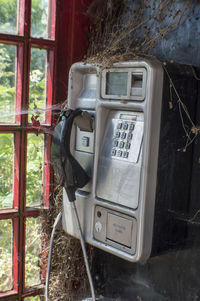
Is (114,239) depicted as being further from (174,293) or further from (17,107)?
(17,107)

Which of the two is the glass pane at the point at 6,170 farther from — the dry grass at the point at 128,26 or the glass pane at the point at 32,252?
the dry grass at the point at 128,26

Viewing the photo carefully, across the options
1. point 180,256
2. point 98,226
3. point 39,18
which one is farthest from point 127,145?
point 39,18

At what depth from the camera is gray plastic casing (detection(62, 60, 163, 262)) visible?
156 centimetres

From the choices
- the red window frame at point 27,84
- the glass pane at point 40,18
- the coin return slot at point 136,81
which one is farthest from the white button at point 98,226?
the glass pane at point 40,18

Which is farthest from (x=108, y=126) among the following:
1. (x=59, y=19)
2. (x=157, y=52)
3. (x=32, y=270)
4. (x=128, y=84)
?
(x=32, y=270)

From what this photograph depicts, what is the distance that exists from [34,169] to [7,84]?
427mm

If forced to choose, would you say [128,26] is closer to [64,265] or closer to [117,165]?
[117,165]

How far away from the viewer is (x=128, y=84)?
1623mm

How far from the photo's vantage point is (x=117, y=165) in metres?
1.67

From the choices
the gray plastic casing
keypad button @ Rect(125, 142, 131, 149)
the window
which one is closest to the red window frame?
the window

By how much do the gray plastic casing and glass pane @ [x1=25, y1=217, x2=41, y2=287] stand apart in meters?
0.28

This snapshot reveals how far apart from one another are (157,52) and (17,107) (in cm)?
68

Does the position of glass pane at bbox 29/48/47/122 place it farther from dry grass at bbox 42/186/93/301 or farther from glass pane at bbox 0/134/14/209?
dry grass at bbox 42/186/93/301

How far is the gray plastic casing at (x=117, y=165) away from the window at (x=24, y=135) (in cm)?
24
